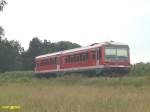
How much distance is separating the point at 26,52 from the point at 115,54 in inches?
2391

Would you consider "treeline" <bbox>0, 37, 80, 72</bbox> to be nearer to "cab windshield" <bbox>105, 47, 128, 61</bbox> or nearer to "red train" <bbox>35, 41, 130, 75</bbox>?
"red train" <bbox>35, 41, 130, 75</bbox>

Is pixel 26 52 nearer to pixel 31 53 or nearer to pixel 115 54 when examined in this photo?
pixel 31 53

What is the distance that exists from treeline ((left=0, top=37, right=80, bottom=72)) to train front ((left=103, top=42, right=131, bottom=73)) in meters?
49.3

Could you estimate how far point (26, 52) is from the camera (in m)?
96.1

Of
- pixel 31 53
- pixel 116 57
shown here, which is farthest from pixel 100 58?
pixel 31 53

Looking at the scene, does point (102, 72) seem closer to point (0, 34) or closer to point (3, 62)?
point (0, 34)

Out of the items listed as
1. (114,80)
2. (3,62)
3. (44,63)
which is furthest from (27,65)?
(114,80)

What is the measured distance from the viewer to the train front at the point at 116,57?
116 ft

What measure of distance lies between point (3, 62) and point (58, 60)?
41.5 meters

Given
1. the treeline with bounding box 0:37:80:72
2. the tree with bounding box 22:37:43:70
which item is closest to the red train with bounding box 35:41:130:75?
the treeline with bounding box 0:37:80:72

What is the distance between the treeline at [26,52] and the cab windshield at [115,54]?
49.2 meters

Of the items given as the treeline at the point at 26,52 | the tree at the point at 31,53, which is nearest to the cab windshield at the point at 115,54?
the treeline at the point at 26,52

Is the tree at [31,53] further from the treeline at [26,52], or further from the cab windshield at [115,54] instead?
the cab windshield at [115,54]

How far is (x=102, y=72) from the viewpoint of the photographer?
35438 mm
